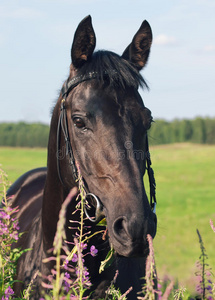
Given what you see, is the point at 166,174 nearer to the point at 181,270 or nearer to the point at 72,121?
the point at 181,270

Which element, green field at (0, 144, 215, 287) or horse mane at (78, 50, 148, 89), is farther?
green field at (0, 144, 215, 287)

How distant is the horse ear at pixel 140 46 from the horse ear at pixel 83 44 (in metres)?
0.49

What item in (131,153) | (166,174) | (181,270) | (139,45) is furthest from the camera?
(166,174)

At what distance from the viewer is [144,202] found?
285 cm

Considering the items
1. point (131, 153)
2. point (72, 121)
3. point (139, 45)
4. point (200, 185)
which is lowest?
point (200, 185)

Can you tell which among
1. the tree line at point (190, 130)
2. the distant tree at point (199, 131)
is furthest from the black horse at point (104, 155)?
the distant tree at point (199, 131)

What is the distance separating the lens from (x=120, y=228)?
281cm

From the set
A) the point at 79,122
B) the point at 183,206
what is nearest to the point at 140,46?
the point at 79,122

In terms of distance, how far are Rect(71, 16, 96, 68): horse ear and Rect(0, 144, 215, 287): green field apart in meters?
1.06

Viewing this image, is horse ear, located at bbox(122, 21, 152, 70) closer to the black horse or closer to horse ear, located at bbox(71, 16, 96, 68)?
the black horse

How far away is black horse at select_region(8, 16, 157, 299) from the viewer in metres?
2.85

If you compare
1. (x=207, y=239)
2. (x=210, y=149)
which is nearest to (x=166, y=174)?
(x=210, y=149)

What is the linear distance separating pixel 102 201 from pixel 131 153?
0.42 meters

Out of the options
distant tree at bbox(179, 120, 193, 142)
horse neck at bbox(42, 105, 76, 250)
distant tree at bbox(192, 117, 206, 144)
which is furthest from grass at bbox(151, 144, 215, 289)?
distant tree at bbox(179, 120, 193, 142)
